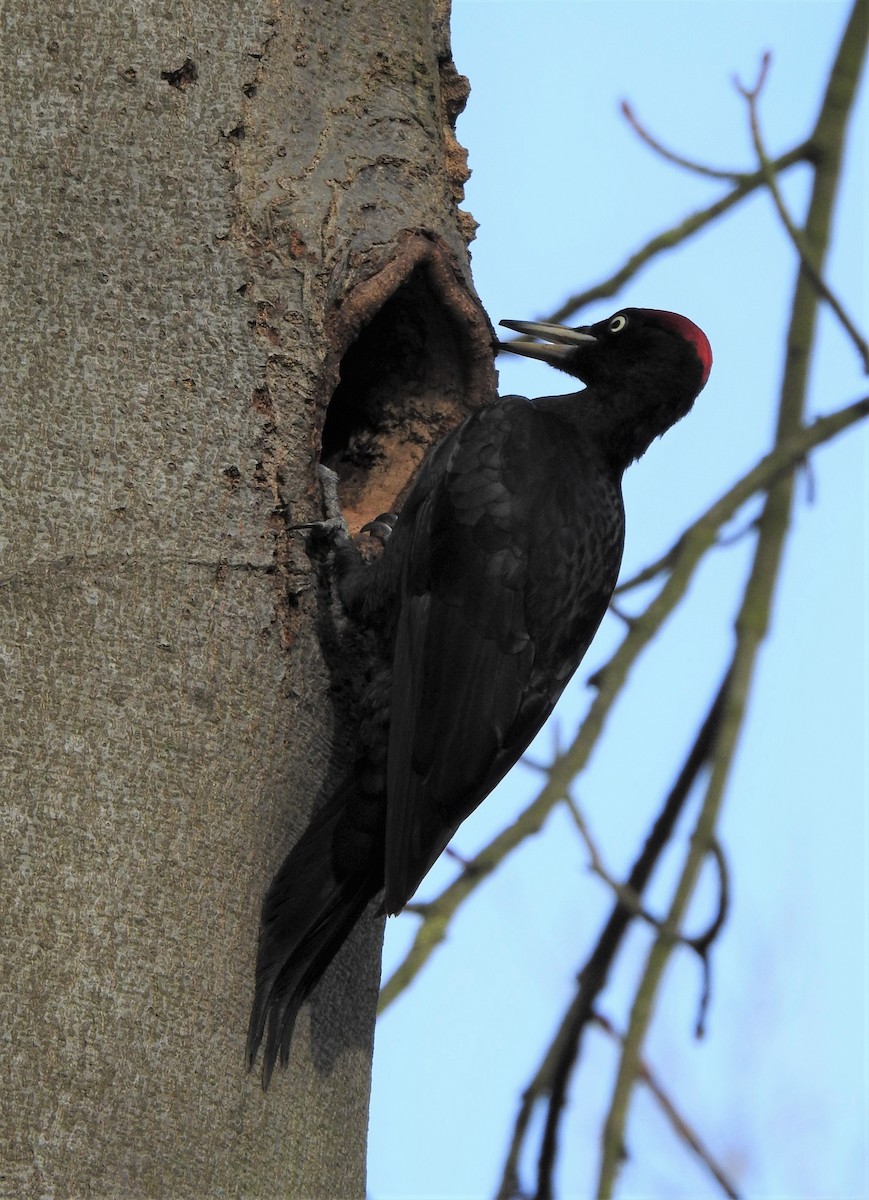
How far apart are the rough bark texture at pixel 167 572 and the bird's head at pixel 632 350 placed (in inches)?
30.3

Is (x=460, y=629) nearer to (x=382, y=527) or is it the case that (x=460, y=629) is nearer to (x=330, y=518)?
(x=330, y=518)

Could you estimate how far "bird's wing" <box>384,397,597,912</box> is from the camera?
8.59 feet

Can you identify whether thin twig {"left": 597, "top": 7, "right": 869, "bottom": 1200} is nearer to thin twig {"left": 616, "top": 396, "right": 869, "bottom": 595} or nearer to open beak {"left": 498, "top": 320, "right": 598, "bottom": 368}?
thin twig {"left": 616, "top": 396, "right": 869, "bottom": 595}

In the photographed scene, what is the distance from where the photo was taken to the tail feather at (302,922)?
2.18 metres

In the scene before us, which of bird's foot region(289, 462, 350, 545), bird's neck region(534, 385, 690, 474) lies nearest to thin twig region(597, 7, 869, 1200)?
bird's foot region(289, 462, 350, 545)

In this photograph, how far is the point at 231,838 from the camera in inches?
86.8

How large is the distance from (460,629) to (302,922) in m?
0.73

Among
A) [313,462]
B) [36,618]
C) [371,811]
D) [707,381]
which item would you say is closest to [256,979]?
[371,811]

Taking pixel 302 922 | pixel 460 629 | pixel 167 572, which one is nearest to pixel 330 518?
pixel 460 629

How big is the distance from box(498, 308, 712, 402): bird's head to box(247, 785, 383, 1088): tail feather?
1327 millimetres

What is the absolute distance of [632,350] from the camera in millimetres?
3500

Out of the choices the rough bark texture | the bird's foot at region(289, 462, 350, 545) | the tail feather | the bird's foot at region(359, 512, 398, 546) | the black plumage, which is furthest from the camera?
the bird's foot at region(359, 512, 398, 546)

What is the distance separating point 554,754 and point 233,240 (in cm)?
98

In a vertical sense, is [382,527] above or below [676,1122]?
above
